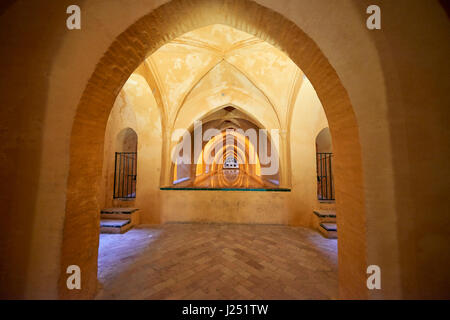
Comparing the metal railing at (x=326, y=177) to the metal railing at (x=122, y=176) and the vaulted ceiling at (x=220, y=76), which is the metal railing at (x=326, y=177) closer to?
the vaulted ceiling at (x=220, y=76)

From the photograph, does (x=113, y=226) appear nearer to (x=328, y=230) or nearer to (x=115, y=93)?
(x=115, y=93)

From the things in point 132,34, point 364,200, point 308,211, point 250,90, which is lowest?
point 308,211

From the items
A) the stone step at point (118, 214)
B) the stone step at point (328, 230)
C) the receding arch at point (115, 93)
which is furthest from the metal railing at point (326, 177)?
the stone step at point (118, 214)

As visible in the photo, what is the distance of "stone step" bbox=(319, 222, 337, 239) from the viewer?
3.92m

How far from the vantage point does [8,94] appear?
5.49 ft

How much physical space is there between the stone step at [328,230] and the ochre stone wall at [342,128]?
240cm

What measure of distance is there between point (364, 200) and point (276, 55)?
4951 millimetres

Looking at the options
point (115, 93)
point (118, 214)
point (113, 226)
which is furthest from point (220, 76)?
point (113, 226)

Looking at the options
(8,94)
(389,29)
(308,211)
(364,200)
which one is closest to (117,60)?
(8,94)

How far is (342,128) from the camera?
1.93 m

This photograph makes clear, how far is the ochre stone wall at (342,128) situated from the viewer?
1562mm

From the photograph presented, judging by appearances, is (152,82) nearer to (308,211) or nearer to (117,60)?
(117,60)

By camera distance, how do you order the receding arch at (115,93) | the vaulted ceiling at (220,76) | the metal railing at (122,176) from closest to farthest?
the receding arch at (115,93), the vaulted ceiling at (220,76), the metal railing at (122,176)
